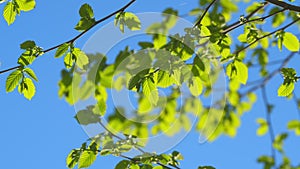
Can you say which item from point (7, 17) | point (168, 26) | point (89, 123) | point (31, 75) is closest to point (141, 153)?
point (89, 123)

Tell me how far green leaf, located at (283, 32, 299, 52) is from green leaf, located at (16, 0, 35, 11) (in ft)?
2.60

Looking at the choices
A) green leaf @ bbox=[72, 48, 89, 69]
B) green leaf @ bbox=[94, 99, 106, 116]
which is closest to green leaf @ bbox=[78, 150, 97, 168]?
green leaf @ bbox=[94, 99, 106, 116]

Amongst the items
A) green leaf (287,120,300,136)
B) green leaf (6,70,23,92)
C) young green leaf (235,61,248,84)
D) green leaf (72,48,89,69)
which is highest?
green leaf (287,120,300,136)

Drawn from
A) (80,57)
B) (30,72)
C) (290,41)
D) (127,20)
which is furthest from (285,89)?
(30,72)

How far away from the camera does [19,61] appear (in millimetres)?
1461

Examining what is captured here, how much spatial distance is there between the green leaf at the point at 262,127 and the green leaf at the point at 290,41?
1662 mm

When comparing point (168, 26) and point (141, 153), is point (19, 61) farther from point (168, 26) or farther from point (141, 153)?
point (168, 26)

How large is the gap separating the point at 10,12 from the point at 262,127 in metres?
2.13

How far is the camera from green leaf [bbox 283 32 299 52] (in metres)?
1.63

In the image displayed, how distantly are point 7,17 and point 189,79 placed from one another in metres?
0.57

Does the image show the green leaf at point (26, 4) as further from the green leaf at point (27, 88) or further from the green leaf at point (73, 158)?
the green leaf at point (73, 158)

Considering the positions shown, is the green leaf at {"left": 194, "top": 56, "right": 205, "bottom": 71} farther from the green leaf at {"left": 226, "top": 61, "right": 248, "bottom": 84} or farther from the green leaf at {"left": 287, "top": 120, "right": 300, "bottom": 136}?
the green leaf at {"left": 287, "top": 120, "right": 300, "bottom": 136}

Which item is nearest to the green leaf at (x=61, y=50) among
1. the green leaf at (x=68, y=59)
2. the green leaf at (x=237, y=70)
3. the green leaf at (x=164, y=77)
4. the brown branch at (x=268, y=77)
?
the green leaf at (x=68, y=59)

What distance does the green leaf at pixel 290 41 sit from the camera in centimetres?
163
